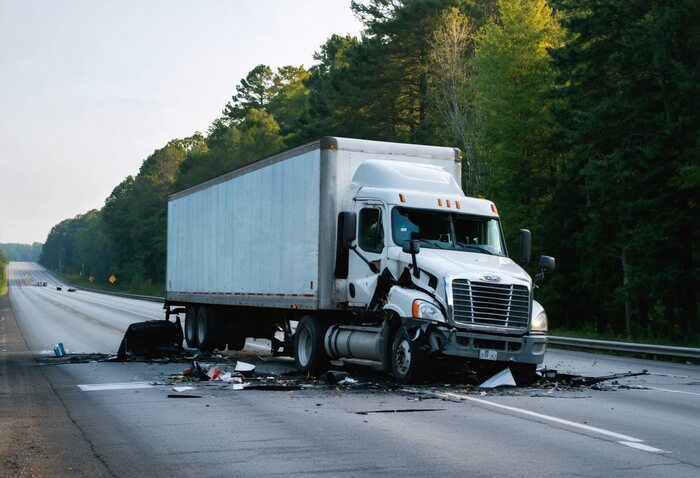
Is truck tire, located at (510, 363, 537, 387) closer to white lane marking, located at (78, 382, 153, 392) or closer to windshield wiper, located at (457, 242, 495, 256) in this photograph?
windshield wiper, located at (457, 242, 495, 256)

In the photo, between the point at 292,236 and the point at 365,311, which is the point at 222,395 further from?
the point at 292,236

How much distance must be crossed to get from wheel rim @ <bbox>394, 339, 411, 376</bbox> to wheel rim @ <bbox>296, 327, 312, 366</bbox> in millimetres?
2762

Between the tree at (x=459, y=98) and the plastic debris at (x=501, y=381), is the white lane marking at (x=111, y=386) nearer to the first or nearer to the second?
the plastic debris at (x=501, y=381)

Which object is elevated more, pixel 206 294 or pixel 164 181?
pixel 164 181

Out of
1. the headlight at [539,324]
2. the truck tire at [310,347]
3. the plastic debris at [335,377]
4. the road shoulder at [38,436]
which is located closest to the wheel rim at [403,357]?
the plastic debris at [335,377]

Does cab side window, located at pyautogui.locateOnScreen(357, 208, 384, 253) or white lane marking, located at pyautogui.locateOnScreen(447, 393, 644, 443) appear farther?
cab side window, located at pyautogui.locateOnScreen(357, 208, 384, 253)

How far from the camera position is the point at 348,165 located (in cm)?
1648

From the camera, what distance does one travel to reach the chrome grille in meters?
13.9

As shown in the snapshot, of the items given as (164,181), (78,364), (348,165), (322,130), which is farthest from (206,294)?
(164,181)

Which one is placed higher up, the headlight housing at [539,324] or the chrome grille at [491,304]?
the chrome grille at [491,304]

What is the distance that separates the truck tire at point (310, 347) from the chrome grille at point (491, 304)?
340 centimetres

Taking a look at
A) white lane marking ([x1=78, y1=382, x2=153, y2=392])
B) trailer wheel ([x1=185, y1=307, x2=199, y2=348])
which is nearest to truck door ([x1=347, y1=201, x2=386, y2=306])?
white lane marking ([x1=78, y1=382, x2=153, y2=392])

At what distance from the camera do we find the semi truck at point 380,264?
14.0m

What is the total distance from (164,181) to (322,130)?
8232cm
